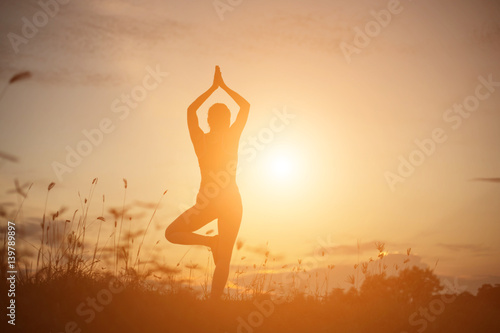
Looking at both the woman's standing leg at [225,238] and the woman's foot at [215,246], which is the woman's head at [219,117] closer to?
the woman's standing leg at [225,238]

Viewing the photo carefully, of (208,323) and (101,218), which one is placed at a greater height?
(101,218)

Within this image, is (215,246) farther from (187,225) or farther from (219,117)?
(219,117)

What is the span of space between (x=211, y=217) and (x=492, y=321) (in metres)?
5.75

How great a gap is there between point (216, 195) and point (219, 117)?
133 cm

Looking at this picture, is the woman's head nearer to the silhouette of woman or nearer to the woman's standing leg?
the silhouette of woman

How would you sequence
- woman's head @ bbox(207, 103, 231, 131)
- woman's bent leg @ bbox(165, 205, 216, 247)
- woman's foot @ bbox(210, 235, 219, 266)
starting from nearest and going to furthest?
woman's bent leg @ bbox(165, 205, 216, 247)
woman's foot @ bbox(210, 235, 219, 266)
woman's head @ bbox(207, 103, 231, 131)

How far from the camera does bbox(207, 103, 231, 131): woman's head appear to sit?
800 cm

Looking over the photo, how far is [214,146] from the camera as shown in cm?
791

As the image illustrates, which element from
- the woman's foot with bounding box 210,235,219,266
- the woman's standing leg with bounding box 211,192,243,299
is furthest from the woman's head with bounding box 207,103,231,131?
the woman's foot with bounding box 210,235,219,266

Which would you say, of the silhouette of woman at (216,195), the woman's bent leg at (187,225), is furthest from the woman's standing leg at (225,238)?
the woman's bent leg at (187,225)

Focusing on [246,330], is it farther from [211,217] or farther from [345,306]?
[345,306]

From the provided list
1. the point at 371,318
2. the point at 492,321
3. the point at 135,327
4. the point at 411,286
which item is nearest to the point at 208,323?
the point at 135,327

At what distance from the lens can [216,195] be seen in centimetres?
773

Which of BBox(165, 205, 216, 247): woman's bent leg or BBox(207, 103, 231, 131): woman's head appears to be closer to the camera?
BBox(165, 205, 216, 247): woman's bent leg
